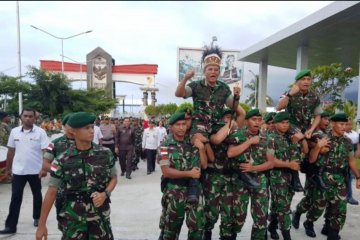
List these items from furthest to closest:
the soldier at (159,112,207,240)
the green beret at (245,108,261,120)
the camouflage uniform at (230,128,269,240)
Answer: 1. the green beret at (245,108,261,120)
2. the camouflage uniform at (230,128,269,240)
3. the soldier at (159,112,207,240)

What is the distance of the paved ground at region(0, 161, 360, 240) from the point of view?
491 centimetres

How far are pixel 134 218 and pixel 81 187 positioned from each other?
3.01 metres

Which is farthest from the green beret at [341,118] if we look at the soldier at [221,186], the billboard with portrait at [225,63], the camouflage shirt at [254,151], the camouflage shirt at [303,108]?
the billboard with portrait at [225,63]

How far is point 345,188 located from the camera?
455 centimetres

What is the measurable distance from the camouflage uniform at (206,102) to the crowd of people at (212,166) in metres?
0.01

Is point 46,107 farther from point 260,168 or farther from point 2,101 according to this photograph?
point 260,168

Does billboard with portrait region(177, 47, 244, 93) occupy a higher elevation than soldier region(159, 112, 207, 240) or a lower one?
higher

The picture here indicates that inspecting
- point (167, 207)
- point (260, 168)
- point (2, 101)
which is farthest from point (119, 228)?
point (2, 101)

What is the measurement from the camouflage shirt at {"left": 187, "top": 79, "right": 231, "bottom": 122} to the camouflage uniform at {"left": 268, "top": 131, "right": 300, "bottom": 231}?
0.94 metres

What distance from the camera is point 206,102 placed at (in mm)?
3979

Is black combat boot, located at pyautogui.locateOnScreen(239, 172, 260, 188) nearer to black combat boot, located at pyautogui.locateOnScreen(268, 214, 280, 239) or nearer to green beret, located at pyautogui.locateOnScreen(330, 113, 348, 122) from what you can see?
black combat boot, located at pyautogui.locateOnScreen(268, 214, 280, 239)

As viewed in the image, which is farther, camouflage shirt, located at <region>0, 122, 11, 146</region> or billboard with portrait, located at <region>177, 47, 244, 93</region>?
billboard with portrait, located at <region>177, 47, 244, 93</region>

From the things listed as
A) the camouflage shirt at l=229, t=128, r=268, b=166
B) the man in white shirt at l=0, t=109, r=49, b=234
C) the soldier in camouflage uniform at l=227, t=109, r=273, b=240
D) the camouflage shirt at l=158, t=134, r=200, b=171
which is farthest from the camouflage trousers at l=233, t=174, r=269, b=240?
the man in white shirt at l=0, t=109, r=49, b=234

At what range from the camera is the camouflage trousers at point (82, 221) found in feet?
9.66
